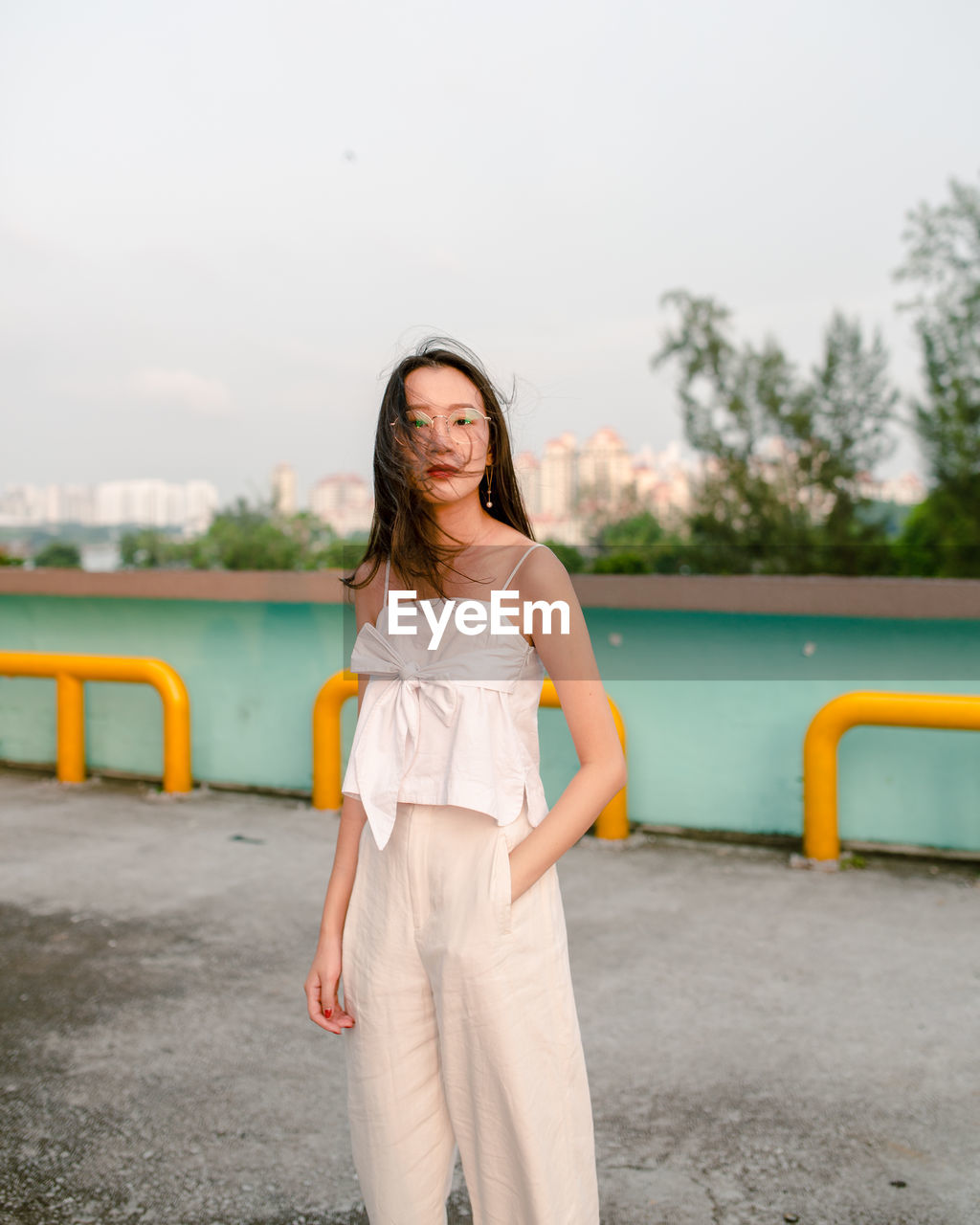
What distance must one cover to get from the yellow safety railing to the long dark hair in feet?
10.7

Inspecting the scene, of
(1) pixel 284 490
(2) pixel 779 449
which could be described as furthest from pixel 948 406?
(1) pixel 284 490

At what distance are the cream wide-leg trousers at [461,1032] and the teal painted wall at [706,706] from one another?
349 cm

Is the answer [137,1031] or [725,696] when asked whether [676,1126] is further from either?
[725,696]

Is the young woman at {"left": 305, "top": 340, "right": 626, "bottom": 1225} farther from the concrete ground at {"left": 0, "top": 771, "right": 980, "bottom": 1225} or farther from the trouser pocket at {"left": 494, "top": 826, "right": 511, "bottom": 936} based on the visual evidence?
the concrete ground at {"left": 0, "top": 771, "right": 980, "bottom": 1225}

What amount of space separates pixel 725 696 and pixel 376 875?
11.9 feet

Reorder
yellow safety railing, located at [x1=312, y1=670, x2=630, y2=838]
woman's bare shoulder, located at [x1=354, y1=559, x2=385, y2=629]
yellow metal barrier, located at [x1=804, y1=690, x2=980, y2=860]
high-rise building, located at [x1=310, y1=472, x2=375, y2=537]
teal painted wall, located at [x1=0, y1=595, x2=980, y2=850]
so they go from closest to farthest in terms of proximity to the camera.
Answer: woman's bare shoulder, located at [x1=354, y1=559, x2=385, y2=629] < yellow metal barrier, located at [x1=804, y1=690, x2=980, y2=860] < teal painted wall, located at [x1=0, y1=595, x2=980, y2=850] < yellow safety railing, located at [x1=312, y1=670, x2=630, y2=838] < high-rise building, located at [x1=310, y1=472, x2=375, y2=537]

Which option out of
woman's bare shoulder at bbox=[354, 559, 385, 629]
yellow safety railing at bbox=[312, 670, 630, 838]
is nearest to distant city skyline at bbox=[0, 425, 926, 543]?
yellow safety railing at bbox=[312, 670, 630, 838]

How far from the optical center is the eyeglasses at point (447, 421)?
1.52 meters

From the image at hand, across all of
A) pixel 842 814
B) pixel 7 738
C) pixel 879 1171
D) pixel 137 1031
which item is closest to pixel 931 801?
pixel 842 814

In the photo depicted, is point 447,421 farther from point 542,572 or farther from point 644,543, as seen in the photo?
point 644,543

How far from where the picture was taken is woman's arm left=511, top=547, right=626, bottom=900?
4.69 ft

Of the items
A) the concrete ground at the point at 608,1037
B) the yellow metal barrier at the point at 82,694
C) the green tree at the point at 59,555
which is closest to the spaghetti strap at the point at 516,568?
the concrete ground at the point at 608,1037

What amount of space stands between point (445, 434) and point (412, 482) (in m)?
0.08

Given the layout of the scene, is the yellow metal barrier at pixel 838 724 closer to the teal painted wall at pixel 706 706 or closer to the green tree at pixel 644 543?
the teal painted wall at pixel 706 706
